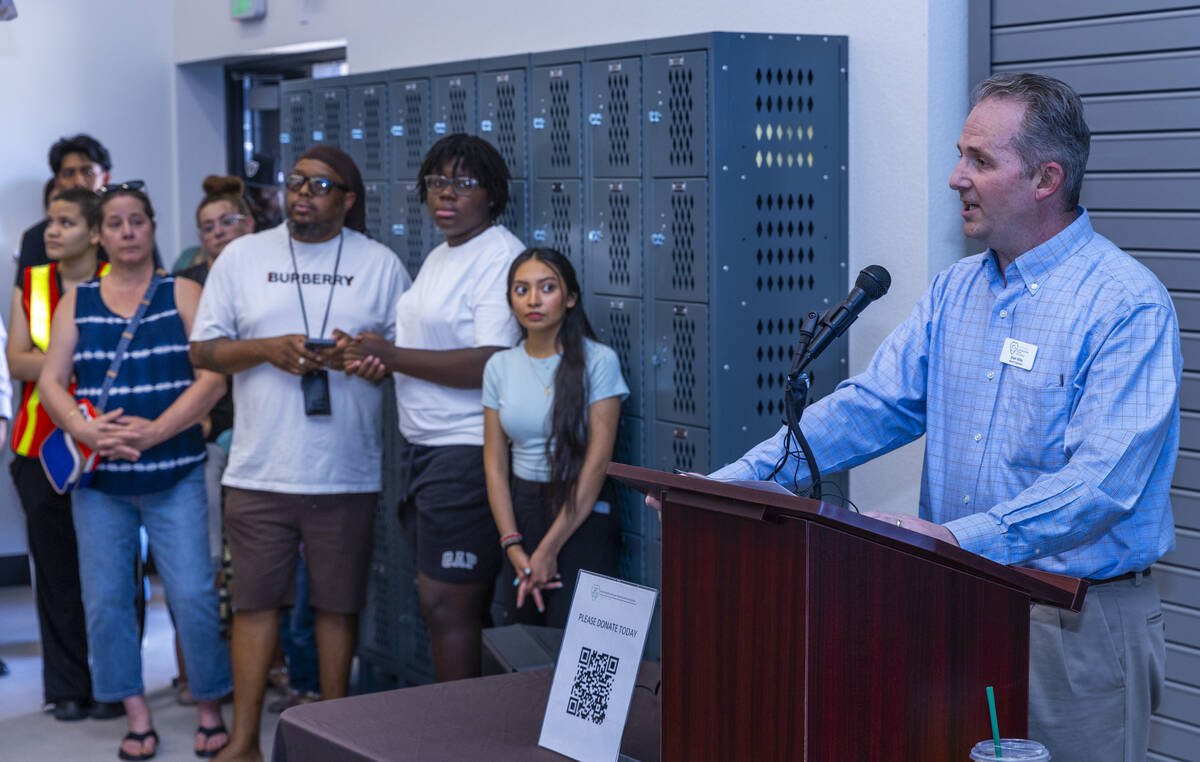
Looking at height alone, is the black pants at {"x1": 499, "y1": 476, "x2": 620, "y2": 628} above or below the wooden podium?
below

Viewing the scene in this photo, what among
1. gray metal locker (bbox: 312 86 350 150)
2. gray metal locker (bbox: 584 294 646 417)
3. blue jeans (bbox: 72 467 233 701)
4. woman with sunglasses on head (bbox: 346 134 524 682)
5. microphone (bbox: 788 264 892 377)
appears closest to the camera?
microphone (bbox: 788 264 892 377)

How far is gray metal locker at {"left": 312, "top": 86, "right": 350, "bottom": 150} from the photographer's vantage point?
15.0ft

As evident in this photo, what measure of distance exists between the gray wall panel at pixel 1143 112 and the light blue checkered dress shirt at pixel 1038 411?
852 mm

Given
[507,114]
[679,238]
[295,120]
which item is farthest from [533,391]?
[295,120]

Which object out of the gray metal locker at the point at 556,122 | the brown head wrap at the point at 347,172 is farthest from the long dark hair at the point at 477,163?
the brown head wrap at the point at 347,172

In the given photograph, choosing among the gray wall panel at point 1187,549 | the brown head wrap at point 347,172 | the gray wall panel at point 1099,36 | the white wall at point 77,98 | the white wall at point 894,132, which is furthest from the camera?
the white wall at point 77,98

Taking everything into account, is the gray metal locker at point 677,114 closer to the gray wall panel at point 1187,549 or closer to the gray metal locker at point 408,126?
the gray metal locker at point 408,126

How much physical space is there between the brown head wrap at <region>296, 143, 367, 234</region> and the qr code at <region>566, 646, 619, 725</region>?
2.16 meters

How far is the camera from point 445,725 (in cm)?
222

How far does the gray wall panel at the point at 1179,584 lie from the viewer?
9.48 ft

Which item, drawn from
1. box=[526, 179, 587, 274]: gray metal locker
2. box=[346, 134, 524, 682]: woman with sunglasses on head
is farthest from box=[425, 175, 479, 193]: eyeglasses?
box=[526, 179, 587, 274]: gray metal locker

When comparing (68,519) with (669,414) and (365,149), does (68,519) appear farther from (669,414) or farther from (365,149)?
(669,414)

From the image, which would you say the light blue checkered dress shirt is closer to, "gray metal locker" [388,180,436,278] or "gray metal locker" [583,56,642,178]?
"gray metal locker" [583,56,642,178]

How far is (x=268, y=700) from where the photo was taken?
4664mm
